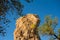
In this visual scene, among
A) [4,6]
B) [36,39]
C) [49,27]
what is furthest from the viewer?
[49,27]

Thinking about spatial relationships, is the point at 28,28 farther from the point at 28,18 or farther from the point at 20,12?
the point at 20,12

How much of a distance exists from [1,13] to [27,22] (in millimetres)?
23920

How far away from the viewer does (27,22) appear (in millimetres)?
37531

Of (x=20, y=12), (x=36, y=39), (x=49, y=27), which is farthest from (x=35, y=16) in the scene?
(x=20, y=12)

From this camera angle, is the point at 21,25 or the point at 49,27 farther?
the point at 49,27

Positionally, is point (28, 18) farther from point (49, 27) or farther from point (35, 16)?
point (49, 27)

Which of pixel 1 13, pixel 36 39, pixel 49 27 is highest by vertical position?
pixel 49 27

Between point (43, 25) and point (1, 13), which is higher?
point (43, 25)

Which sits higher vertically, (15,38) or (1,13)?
(15,38)

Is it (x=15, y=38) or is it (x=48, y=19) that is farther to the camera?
(x=48, y=19)

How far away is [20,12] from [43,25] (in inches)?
1318

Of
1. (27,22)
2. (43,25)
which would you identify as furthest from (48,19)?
(27,22)

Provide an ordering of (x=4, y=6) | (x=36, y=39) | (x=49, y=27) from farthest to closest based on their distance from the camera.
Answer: (x=49, y=27) → (x=36, y=39) → (x=4, y=6)

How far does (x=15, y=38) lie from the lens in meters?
37.9
